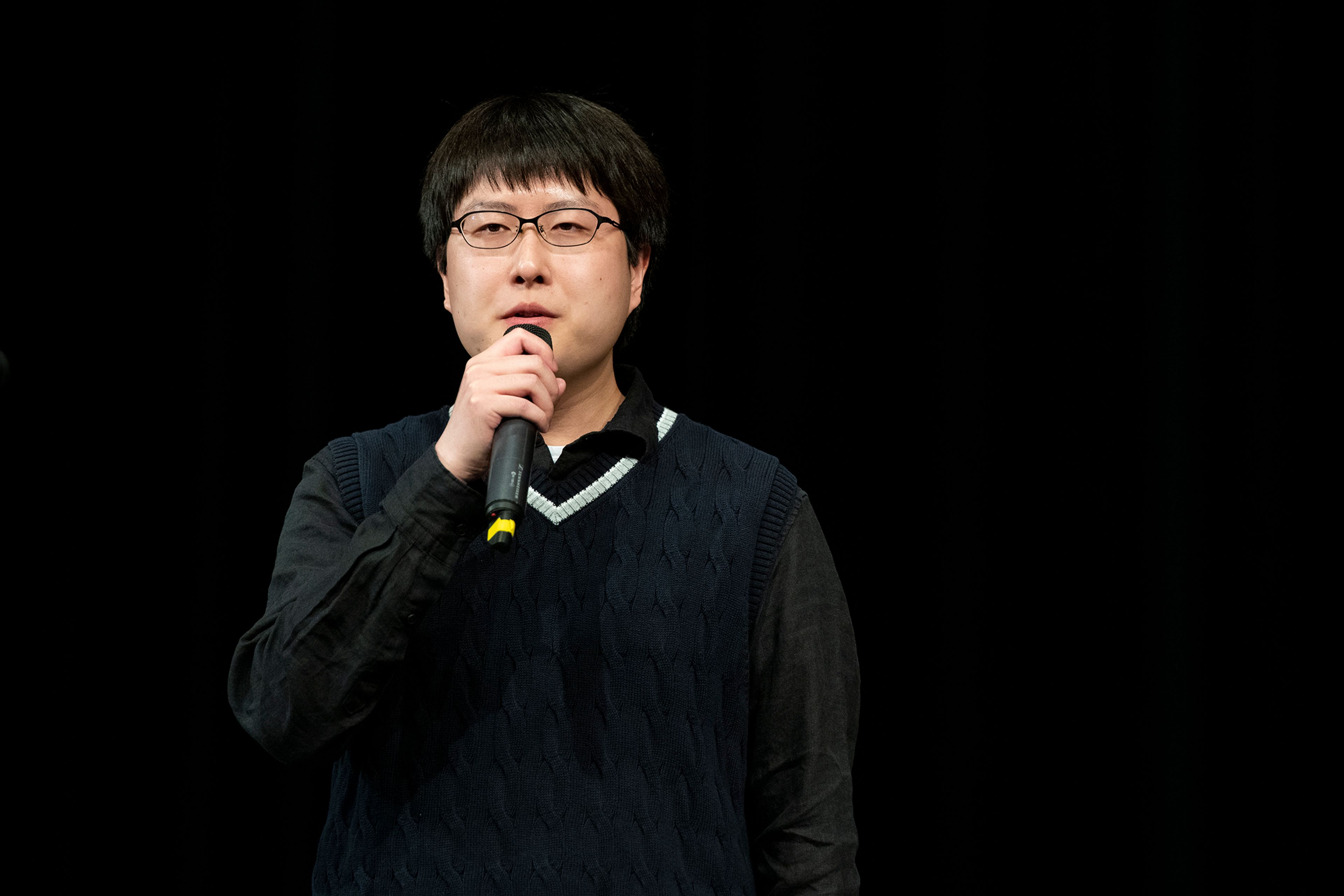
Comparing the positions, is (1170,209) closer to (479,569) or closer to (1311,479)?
(1311,479)

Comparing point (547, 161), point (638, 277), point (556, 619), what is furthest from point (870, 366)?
point (556, 619)

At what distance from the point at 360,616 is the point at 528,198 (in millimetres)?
488

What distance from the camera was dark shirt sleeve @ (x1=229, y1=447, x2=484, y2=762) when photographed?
1005 millimetres

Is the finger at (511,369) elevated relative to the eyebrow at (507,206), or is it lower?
lower

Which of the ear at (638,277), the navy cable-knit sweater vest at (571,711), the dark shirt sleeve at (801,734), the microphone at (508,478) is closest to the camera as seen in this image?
the microphone at (508,478)

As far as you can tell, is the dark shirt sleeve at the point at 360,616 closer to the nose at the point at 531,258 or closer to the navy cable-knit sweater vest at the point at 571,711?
the navy cable-knit sweater vest at the point at 571,711

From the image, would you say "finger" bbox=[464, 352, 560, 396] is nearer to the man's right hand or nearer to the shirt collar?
the man's right hand

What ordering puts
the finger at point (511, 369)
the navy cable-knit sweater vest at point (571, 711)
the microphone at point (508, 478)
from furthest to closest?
1. the navy cable-knit sweater vest at point (571, 711)
2. the finger at point (511, 369)
3. the microphone at point (508, 478)

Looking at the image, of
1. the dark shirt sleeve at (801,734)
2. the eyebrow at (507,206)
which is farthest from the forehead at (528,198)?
the dark shirt sleeve at (801,734)

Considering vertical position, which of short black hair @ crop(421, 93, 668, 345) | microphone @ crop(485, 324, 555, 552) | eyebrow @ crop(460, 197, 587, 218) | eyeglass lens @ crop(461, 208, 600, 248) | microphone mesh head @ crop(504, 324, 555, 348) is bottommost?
microphone @ crop(485, 324, 555, 552)

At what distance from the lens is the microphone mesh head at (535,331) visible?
1.08m

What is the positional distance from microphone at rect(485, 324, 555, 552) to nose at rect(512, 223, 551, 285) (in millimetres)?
249

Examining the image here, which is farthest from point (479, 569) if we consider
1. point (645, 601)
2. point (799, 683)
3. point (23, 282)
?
point (23, 282)

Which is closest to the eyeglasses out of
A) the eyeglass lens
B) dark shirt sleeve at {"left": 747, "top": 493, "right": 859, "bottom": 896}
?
the eyeglass lens
